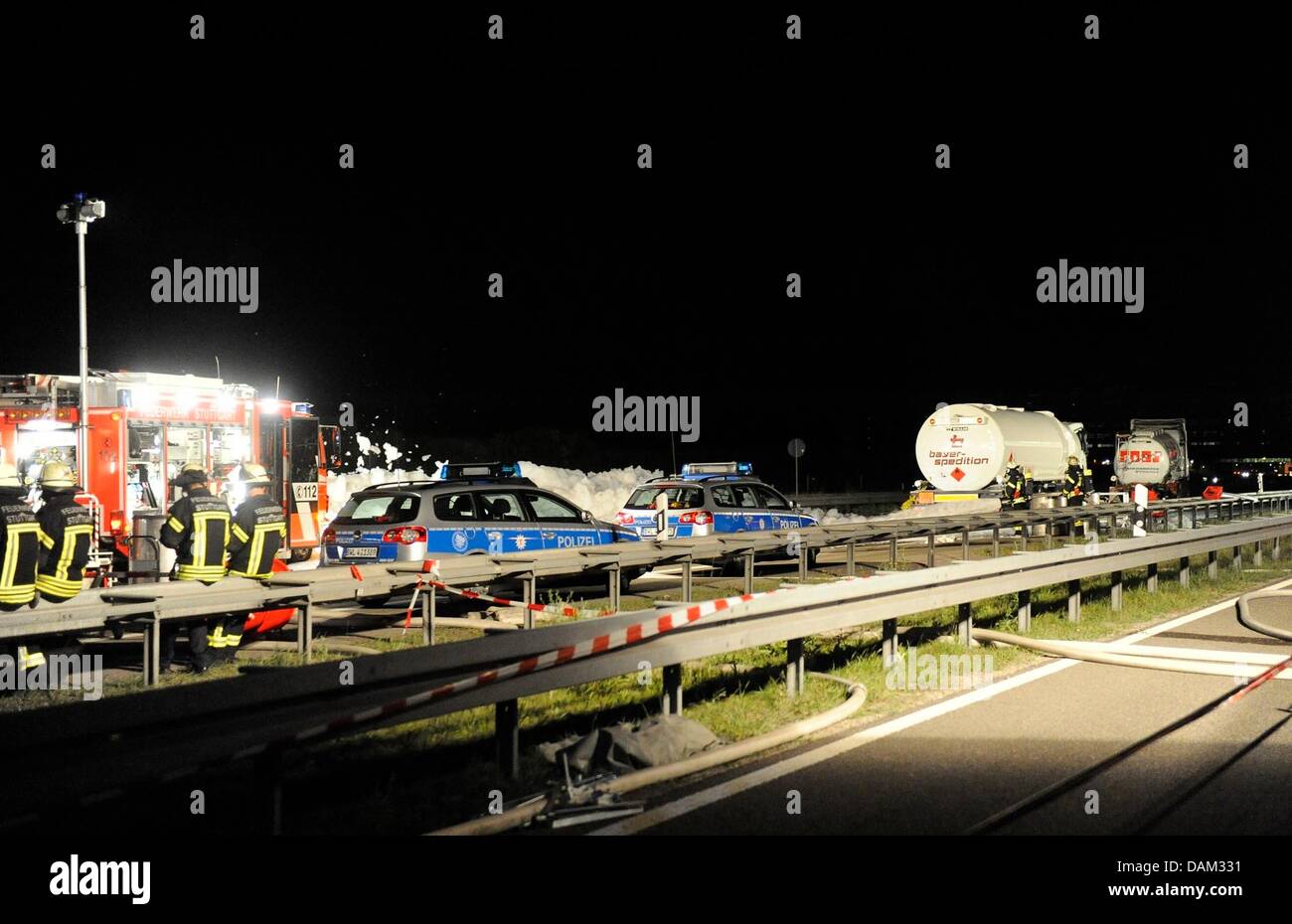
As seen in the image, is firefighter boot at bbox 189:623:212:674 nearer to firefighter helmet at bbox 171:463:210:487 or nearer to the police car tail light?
firefighter helmet at bbox 171:463:210:487

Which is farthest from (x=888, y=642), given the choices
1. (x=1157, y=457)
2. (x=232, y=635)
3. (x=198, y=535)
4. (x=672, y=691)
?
(x=1157, y=457)

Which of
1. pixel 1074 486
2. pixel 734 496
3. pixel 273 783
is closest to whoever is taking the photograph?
pixel 273 783

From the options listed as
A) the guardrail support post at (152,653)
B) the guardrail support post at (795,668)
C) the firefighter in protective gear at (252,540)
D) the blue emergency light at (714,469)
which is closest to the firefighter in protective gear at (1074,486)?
the blue emergency light at (714,469)

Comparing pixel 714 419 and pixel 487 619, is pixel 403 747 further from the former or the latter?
pixel 714 419

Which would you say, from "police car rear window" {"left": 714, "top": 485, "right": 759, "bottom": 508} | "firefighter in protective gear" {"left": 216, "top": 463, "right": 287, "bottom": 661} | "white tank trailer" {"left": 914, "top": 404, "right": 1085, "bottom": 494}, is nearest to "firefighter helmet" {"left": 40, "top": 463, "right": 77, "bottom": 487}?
"firefighter in protective gear" {"left": 216, "top": 463, "right": 287, "bottom": 661}

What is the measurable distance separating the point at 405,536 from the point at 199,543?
3.41m

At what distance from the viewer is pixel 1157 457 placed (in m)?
40.9

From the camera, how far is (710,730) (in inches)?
309

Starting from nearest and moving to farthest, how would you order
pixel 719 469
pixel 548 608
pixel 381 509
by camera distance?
pixel 548 608, pixel 381 509, pixel 719 469

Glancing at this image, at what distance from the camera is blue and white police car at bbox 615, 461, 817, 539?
19062 millimetres

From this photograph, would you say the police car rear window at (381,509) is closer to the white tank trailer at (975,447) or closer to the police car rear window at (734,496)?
the police car rear window at (734,496)

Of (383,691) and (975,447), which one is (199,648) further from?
(975,447)
